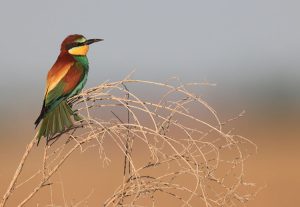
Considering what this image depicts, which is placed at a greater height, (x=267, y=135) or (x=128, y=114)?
(x=128, y=114)

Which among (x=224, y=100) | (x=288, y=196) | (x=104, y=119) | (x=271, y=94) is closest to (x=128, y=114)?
(x=104, y=119)

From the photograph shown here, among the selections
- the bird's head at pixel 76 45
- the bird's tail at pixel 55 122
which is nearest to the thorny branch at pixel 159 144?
the bird's tail at pixel 55 122

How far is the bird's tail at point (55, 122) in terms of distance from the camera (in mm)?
5105

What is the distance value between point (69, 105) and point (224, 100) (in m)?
55.6

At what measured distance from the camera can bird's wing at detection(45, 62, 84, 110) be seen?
219 inches

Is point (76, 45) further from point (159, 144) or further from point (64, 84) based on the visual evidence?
point (159, 144)

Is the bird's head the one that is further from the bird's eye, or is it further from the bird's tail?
the bird's tail

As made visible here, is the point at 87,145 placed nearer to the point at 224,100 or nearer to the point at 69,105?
the point at 69,105

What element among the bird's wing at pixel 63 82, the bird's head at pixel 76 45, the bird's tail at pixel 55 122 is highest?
the bird's head at pixel 76 45

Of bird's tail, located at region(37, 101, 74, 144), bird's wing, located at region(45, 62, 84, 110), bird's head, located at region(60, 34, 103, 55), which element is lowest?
bird's tail, located at region(37, 101, 74, 144)

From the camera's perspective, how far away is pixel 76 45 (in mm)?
6301

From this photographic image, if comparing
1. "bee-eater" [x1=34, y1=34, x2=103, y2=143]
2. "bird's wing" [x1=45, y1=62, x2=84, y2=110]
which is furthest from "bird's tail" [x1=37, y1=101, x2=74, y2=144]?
"bird's wing" [x1=45, y1=62, x2=84, y2=110]

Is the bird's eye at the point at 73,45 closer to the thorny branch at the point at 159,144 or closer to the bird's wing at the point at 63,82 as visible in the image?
the bird's wing at the point at 63,82

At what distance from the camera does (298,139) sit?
32812 millimetres
